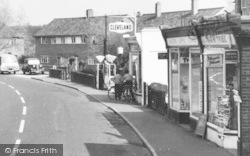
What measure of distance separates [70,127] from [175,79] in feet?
15.0

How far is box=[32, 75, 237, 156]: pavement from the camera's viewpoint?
42.6 ft

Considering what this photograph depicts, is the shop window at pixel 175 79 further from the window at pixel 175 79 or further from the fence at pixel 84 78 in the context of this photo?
the fence at pixel 84 78

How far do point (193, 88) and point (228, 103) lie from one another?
3.80m

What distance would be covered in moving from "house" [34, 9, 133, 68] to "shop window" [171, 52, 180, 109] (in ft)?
168

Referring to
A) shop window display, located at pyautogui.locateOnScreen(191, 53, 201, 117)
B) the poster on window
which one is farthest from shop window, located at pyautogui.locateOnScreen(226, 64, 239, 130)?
shop window display, located at pyautogui.locateOnScreen(191, 53, 201, 117)

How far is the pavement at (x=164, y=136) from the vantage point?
12984 mm

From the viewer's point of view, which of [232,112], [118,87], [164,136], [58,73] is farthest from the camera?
[58,73]

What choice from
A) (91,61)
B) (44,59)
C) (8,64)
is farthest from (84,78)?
(44,59)

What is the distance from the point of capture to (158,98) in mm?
22281

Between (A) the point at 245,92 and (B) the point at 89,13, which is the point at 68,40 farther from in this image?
(A) the point at 245,92

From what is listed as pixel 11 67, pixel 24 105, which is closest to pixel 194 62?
pixel 24 105

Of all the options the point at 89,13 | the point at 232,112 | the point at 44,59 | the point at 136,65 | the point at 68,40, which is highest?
the point at 89,13

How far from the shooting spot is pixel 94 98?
1159 inches

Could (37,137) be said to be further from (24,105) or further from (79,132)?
(24,105)
